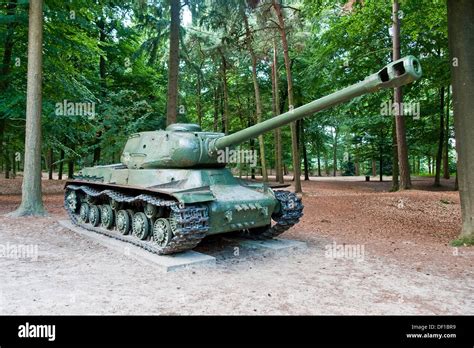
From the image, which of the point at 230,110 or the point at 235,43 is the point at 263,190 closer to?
the point at 235,43

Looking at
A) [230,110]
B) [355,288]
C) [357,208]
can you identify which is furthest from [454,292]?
[230,110]

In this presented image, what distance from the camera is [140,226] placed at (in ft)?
24.1

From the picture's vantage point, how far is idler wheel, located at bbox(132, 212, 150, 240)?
7.26 m

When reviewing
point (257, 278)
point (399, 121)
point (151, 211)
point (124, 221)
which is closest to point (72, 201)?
point (124, 221)

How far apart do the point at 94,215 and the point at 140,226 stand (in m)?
2.23

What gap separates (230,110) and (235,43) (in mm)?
9357

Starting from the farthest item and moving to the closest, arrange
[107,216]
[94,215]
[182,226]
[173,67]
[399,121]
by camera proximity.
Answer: [399,121]
[173,67]
[94,215]
[107,216]
[182,226]

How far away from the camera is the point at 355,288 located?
5.28 meters

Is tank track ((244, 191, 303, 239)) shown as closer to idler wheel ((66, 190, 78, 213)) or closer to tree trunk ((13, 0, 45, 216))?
idler wheel ((66, 190, 78, 213))

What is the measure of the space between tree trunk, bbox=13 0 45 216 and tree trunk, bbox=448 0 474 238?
10157 millimetres

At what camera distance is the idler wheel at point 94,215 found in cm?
895

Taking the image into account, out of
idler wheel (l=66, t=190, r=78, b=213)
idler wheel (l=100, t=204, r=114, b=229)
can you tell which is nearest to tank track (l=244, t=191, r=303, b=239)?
idler wheel (l=100, t=204, r=114, b=229)

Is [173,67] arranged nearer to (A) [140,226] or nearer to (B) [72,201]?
(B) [72,201]

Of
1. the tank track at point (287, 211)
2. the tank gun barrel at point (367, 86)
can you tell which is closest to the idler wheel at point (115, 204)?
the tank gun barrel at point (367, 86)
